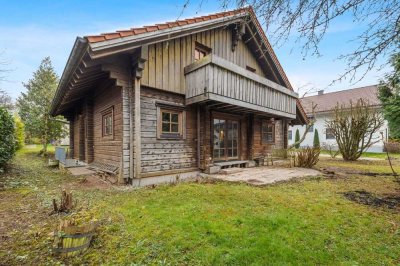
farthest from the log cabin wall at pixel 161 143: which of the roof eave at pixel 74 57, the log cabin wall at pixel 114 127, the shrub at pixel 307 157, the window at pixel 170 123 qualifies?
the shrub at pixel 307 157

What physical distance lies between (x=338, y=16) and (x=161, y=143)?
5637mm

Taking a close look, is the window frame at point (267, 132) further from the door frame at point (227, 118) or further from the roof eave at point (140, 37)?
the roof eave at point (140, 37)

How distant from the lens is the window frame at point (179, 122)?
23.3ft

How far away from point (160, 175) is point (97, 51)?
13.4ft

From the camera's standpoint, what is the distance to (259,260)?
2580 millimetres

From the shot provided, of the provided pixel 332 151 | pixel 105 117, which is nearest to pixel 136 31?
pixel 105 117

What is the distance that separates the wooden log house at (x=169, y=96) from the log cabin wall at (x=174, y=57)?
33 millimetres

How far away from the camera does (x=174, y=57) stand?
24.6 ft

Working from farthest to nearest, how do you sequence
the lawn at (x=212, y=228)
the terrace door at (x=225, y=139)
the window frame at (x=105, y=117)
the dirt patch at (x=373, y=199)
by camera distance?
the terrace door at (x=225, y=139), the window frame at (x=105, y=117), the dirt patch at (x=373, y=199), the lawn at (x=212, y=228)

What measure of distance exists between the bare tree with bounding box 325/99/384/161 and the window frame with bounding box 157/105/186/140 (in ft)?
40.2

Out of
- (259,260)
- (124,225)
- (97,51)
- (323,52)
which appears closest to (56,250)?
(124,225)

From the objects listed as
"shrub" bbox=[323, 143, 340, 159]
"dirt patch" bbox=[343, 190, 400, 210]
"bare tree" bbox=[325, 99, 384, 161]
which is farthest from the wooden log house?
"shrub" bbox=[323, 143, 340, 159]

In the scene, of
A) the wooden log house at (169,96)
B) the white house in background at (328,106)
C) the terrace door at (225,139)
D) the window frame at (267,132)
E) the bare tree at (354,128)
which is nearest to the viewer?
the wooden log house at (169,96)

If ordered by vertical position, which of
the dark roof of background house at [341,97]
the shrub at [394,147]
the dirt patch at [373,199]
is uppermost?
the dark roof of background house at [341,97]
